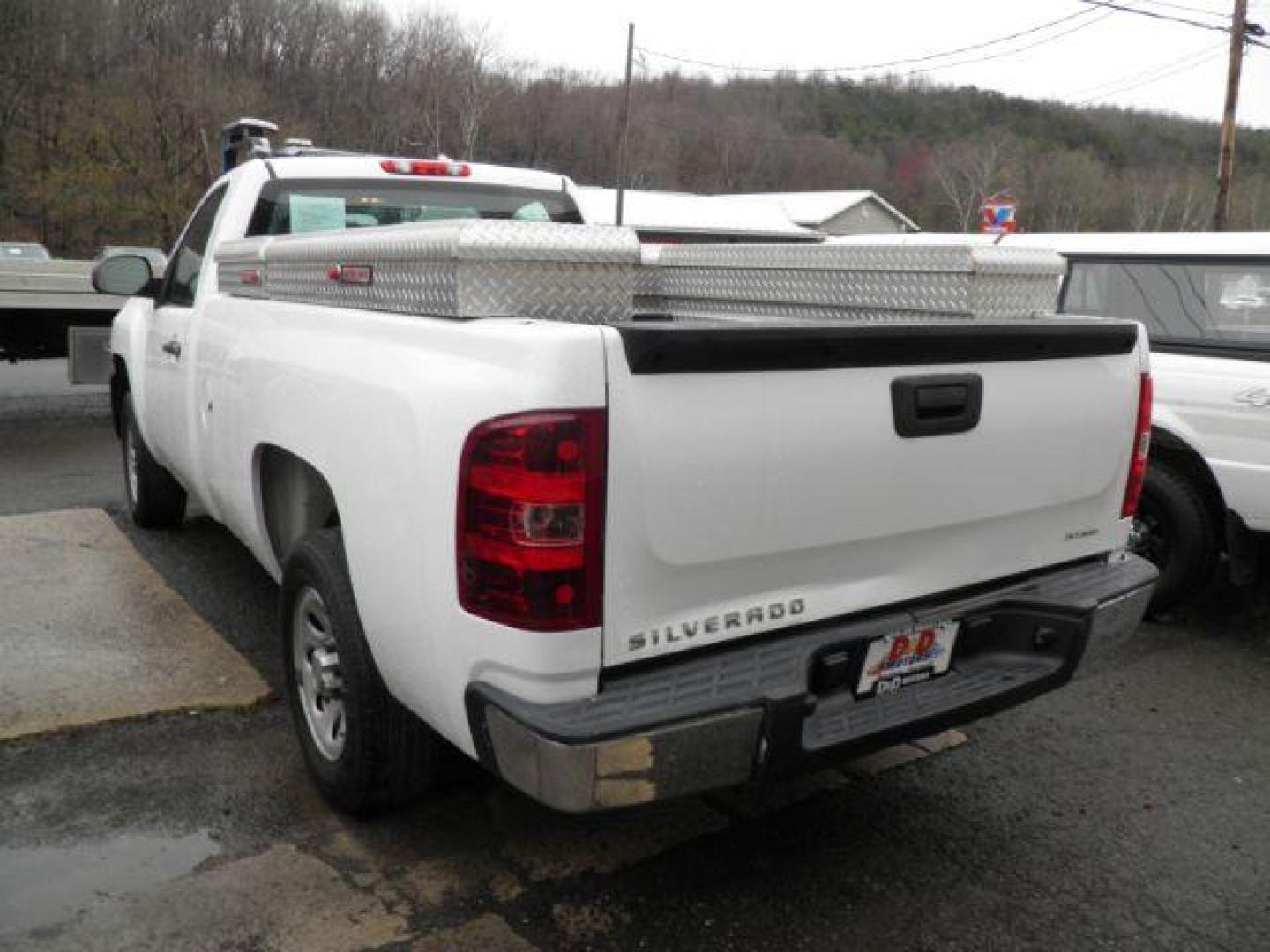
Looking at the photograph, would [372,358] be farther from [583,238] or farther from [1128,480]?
[1128,480]

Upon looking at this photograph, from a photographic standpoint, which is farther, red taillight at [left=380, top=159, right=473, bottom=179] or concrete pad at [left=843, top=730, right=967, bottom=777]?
red taillight at [left=380, top=159, right=473, bottom=179]

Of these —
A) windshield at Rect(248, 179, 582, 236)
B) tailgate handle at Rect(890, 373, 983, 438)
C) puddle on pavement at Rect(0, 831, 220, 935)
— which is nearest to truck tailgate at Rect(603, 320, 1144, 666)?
tailgate handle at Rect(890, 373, 983, 438)

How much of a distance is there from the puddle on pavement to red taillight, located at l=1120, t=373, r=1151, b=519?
273 centimetres

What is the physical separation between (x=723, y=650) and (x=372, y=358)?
3.49 feet

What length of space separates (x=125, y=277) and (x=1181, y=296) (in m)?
4.91

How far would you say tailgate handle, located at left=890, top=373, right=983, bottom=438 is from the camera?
2.42 meters

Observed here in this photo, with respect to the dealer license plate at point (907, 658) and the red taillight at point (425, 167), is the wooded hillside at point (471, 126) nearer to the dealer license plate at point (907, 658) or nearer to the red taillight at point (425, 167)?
the red taillight at point (425, 167)

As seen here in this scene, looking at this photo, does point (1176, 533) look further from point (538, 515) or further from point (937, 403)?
point (538, 515)

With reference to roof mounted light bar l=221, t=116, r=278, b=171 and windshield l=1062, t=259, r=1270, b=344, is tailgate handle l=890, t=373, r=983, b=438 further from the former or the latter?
roof mounted light bar l=221, t=116, r=278, b=171

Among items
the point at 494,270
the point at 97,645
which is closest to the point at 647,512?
the point at 494,270

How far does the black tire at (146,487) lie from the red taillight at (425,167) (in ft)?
6.54

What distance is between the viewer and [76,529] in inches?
227

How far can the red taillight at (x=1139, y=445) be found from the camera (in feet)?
9.98

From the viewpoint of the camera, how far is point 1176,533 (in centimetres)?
500
